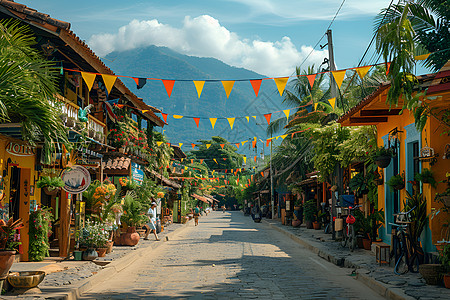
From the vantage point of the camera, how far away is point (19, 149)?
1443cm

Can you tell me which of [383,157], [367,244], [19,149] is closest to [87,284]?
[19,149]

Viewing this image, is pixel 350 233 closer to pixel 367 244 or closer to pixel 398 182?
pixel 367 244

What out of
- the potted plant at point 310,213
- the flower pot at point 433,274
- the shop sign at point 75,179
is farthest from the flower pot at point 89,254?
the potted plant at point 310,213

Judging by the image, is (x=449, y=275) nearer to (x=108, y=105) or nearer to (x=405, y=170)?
(x=405, y=170)

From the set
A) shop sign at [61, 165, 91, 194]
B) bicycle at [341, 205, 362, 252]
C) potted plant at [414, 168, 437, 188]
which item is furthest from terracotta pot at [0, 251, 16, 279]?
bicycle at [341, 205, 362, 252]

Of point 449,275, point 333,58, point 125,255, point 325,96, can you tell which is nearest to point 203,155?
point 325,96

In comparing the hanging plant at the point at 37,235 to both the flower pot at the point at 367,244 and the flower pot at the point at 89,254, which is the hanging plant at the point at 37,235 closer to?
the flower pot at the point at 89,254

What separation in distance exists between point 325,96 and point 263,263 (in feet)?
89.6

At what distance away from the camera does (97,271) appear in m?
12.8

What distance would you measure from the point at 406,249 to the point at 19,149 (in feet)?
34.0

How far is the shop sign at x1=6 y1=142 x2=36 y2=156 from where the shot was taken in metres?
13.9

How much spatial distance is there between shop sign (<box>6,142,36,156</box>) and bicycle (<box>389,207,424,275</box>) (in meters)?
9.98

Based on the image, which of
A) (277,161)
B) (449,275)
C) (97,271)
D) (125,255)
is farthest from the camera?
(277,161)

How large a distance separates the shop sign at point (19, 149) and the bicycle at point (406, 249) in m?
9.98
